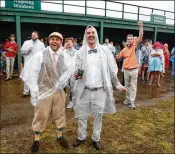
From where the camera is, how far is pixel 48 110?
3.63 m

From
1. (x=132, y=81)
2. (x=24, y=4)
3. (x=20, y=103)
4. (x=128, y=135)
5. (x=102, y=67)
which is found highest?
(x=24, y=4)

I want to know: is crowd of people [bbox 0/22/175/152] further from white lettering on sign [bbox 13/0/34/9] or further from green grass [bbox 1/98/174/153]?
white lettering on sign [bbox 13/0/34/9]

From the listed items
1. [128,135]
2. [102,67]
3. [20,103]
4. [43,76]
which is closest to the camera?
[43,76]

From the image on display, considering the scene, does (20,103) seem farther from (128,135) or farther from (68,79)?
(128,135)

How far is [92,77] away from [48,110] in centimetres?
81

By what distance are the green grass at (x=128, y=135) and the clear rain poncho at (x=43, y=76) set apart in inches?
35.3

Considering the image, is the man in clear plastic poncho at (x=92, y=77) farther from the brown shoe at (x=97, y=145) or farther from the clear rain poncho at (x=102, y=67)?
the brown shoe at (x=97, y=145)

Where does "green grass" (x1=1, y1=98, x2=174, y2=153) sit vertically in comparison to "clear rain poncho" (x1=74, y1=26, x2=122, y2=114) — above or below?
below

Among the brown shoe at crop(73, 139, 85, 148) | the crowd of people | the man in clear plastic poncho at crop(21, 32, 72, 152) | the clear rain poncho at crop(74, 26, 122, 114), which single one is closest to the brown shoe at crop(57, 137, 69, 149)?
the crowd of people

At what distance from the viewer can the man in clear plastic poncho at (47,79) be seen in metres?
3.54

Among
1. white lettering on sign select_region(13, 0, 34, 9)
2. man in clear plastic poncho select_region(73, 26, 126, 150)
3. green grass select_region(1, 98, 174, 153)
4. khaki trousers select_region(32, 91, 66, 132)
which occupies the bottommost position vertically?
green grass select_region(1, 98, 174, 153)

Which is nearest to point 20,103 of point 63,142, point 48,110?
point 63,142

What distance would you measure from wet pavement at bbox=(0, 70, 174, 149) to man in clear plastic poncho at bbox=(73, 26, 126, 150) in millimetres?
1255

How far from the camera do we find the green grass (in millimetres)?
3951
